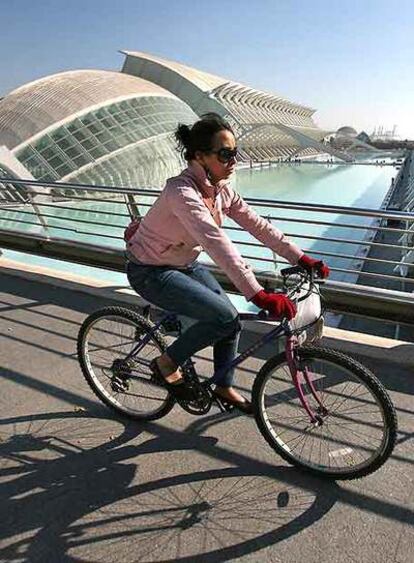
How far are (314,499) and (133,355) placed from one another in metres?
1.27

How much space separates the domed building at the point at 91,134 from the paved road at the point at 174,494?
22338 millimetres

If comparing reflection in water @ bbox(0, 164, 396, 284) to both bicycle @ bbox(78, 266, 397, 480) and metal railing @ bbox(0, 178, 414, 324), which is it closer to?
metal railing @ bbox(0, 178, 414, 324)

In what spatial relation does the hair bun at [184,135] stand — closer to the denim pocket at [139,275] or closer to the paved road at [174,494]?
the denim pocket at [139,275]

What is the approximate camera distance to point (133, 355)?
2.96m

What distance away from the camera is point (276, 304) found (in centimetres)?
207

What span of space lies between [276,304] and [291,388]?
0.65 m

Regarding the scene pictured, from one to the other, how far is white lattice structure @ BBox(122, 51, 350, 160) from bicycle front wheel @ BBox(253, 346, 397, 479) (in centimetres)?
5290

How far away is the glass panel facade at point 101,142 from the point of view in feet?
81.2

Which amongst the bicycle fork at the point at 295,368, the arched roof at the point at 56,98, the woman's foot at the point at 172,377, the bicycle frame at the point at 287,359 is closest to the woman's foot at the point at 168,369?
the woman's foot at the point at 172,377

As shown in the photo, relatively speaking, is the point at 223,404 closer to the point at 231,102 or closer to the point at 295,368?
the point at 295,368

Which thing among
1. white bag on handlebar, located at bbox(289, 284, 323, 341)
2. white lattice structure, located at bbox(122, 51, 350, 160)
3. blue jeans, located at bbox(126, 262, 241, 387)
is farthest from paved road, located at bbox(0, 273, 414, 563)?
white lattice structure, located at bbox(122, 51, 350, 160)

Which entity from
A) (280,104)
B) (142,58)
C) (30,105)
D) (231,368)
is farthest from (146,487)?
(280,104)

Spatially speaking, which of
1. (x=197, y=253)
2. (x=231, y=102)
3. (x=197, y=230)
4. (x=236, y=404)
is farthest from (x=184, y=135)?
(x=231, y=102)

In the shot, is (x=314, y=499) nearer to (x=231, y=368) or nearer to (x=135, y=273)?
(x=231, y=368)
